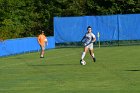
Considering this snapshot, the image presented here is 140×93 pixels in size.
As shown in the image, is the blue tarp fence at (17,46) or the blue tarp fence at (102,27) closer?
the blue tarp fence at (17,46)

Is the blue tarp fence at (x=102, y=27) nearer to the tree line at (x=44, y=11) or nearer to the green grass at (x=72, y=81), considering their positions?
the tree line at (x=44, y=11)

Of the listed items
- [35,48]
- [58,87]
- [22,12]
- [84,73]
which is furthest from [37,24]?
[58,87]

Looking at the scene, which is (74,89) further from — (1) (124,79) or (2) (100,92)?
(1) (124,79)

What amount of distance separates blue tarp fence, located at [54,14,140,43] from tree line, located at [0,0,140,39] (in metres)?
6.94

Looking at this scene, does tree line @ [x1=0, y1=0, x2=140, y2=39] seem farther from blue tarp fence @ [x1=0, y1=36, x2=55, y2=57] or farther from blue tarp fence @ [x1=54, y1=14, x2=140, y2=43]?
blue tarp fence @ [x1=0, y1=36, x2=55, y2=57]

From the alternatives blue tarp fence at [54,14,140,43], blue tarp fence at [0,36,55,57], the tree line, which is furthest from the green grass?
the tree line

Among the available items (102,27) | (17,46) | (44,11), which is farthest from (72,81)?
(44,11)

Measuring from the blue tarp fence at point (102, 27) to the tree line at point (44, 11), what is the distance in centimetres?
694

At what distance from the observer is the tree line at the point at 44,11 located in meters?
62.3

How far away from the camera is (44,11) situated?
6594 cm

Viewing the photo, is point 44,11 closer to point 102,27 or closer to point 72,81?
point 102,27

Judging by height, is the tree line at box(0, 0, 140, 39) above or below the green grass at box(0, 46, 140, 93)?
above

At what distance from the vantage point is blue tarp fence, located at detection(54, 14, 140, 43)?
177 feet

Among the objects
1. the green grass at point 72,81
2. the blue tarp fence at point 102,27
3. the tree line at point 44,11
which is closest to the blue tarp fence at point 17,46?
the blue tarp fence at point 102,27
